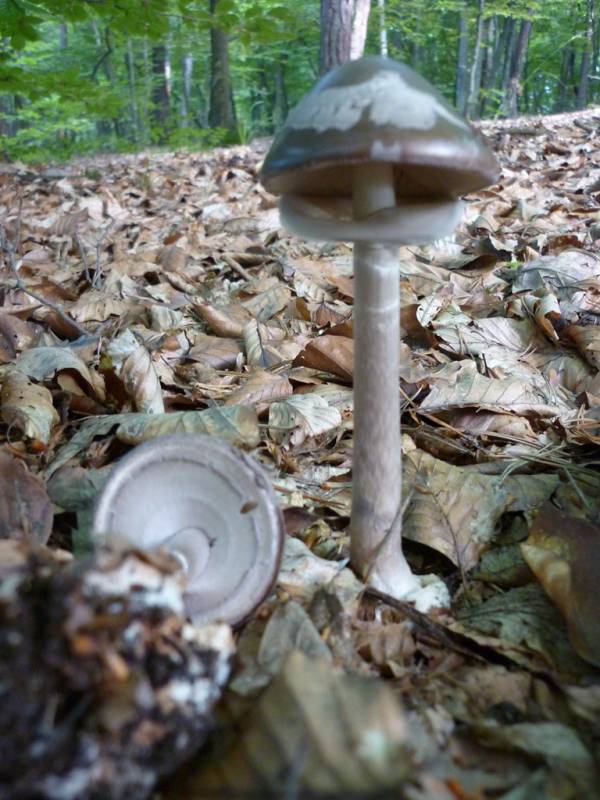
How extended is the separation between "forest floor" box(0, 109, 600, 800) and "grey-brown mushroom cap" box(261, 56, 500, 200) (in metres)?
0.96

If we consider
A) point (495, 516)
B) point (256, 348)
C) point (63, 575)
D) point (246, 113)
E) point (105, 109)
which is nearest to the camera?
point (63, 575)

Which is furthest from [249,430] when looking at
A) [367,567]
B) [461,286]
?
[461,286]

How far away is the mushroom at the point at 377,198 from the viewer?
1458mm

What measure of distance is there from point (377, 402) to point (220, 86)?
12.5 metres

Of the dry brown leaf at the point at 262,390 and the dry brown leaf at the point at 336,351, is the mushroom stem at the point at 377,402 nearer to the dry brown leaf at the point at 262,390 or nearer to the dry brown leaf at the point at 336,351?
the dry brown leaf at the point at 262,390

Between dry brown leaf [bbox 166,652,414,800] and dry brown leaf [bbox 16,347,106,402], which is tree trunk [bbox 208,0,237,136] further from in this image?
dry brown leaf [bbox 166,652,414,800]

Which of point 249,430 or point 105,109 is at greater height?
point 105,109

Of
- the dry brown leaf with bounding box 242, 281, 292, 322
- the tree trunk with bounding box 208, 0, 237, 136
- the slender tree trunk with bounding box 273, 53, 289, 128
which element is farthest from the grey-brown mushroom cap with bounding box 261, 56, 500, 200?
the slender tree trunk with bounding box 273, 53, 289, 128

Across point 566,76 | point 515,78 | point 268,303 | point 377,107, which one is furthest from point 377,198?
point 566,76

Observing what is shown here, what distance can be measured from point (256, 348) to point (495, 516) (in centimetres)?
160

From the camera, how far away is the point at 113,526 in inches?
68.8

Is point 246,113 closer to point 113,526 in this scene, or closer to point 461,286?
point 461,286

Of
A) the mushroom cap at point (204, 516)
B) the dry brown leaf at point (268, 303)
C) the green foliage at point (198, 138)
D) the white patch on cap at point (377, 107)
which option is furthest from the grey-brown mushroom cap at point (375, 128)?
the green foliage at point (198, 138)

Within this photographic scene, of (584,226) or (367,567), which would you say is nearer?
(367,567)
